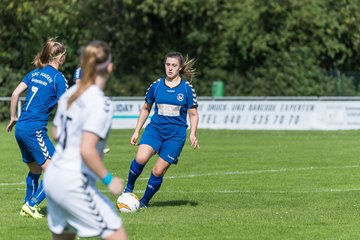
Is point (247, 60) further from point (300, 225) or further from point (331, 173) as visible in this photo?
point (300, 225)

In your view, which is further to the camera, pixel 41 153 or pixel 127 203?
pixel 127 203

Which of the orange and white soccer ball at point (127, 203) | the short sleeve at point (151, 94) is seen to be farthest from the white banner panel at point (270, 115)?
the orange and white soccer ball at point (127, 203)

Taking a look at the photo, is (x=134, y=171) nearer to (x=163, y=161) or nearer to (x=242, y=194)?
(x=163, y=161)

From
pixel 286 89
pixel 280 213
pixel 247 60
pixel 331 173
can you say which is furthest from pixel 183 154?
pixel 247 60

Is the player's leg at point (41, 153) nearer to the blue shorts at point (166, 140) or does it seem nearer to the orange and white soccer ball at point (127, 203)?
the orange and white soccer ball at point (127, 203)

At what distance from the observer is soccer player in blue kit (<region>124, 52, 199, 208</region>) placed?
1220cm

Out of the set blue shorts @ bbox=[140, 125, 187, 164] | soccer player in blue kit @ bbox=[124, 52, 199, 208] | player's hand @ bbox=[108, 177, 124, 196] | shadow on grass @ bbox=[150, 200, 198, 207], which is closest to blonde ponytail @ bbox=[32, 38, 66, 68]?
soccer player in blue kit @ bbox=[124, 52, 199, 208]

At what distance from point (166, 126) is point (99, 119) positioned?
582 centimetres

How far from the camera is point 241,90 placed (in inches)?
1721

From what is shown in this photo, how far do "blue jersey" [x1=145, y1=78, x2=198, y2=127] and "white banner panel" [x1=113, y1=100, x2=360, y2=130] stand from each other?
18.0 meters

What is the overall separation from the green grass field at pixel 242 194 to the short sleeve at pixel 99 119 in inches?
134

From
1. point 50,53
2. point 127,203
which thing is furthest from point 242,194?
point 50,53

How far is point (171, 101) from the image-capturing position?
1230 centimetres

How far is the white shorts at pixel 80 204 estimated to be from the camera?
21.2 feet
